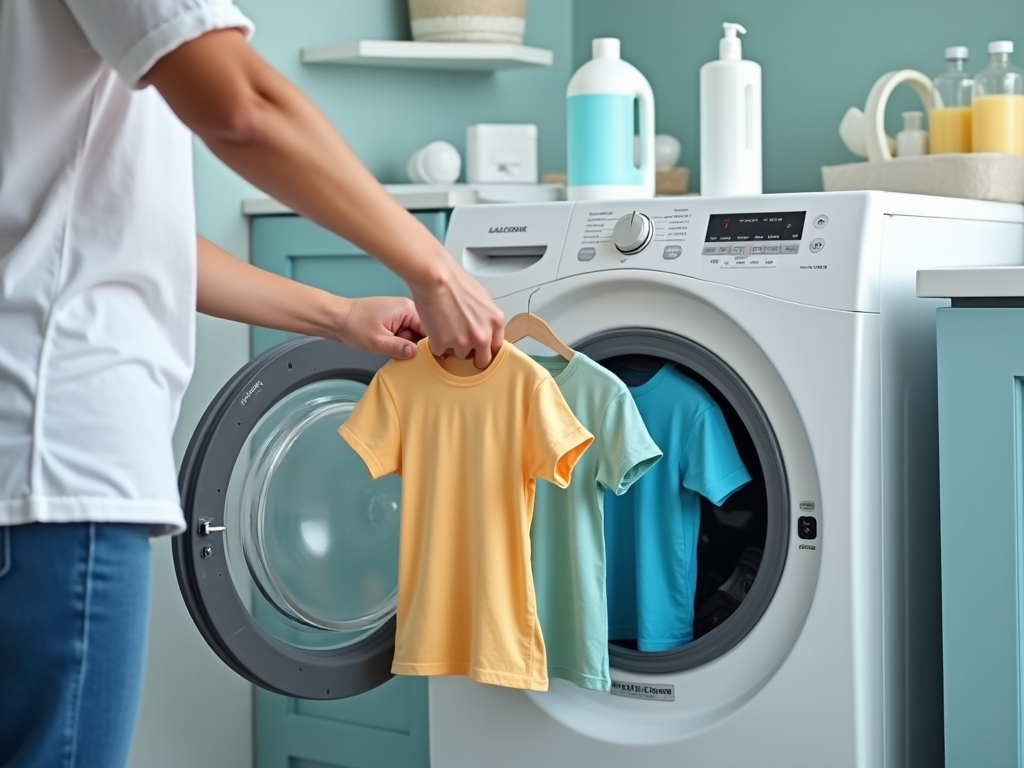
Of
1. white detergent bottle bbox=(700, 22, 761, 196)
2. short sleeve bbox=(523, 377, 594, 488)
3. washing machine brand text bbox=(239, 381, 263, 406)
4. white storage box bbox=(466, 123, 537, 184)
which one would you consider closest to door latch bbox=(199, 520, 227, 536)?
washing machine brand text bbox=(239, 381, 263, 406)

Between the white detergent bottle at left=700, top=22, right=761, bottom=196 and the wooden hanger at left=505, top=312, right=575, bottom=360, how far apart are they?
0.41 meters

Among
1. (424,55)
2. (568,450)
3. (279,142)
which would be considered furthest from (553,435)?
(424,55)

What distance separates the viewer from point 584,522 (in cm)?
163

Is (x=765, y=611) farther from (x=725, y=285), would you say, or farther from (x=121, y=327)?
(x=121, y=327)

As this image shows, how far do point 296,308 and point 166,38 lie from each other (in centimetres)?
66

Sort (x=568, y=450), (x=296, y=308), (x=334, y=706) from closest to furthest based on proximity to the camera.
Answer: (x=296, y=308) → (x=568, y=450) → (x=334, y=706)

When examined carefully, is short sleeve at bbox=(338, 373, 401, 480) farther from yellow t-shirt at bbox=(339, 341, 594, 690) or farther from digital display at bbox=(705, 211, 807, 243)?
digital display at bbox=(705, 211, 807, 243)

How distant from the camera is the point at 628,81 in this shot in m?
1.95

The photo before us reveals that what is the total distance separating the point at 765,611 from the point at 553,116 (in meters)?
1.41

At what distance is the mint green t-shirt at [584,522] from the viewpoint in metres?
1.58

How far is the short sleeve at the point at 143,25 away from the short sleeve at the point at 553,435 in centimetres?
82

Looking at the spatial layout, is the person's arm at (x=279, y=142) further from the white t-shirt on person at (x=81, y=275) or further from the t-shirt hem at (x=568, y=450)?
the t-shirt hem at (x=568, y=450)

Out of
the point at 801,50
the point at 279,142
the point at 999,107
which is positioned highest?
the point at 801,50

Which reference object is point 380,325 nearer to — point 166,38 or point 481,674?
point 481,674
